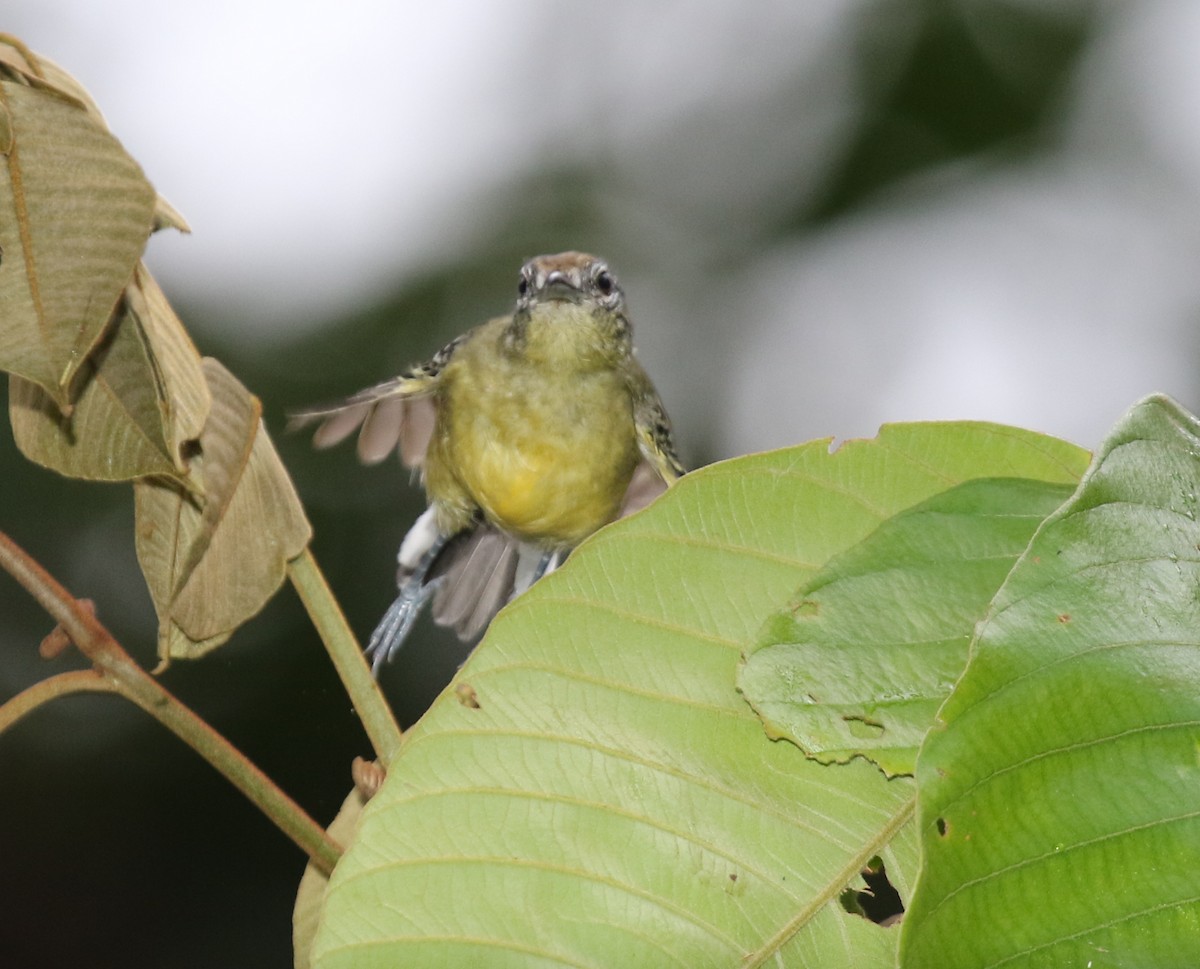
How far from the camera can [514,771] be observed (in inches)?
45.1

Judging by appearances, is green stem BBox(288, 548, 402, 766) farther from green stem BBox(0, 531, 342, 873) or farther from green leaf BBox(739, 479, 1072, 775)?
green leaf BBox(739, 479, 1072, 775)

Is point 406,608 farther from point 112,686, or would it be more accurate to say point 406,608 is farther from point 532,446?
point 112,686

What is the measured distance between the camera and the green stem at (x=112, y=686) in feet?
3.55

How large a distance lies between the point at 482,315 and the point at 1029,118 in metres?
3.11

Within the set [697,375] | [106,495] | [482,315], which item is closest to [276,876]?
[106,495]

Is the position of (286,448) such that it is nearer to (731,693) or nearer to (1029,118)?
(1029,118)

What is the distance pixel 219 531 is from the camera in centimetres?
135

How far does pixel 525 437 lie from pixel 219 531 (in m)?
1.74

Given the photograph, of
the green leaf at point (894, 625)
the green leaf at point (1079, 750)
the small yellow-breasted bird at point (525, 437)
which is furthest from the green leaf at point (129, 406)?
the small yellow-breasted bird at point (525, 437)

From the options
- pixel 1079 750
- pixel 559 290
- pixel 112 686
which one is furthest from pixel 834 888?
pixel 559 290

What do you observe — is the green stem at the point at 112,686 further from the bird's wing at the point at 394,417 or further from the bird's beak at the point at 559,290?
the bird's beak at the point at 559,290

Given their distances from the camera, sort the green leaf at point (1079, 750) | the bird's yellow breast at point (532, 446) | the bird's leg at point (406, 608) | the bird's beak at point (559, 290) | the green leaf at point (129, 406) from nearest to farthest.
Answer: the green leaf at point (1079, 750) < the green leaf at point (129, 406) < the bird's leg at point (406, 608) < the bird's yellow breast at point (532, 446) < the bird's beak at point (559, 290)

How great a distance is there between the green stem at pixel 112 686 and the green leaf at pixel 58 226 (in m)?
0.16

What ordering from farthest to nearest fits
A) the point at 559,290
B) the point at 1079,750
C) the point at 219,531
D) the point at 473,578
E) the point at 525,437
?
the point at 473,578 → the point at 559,290 → the point at 525,437 → the point at 219,531 → the point at 1079,750
